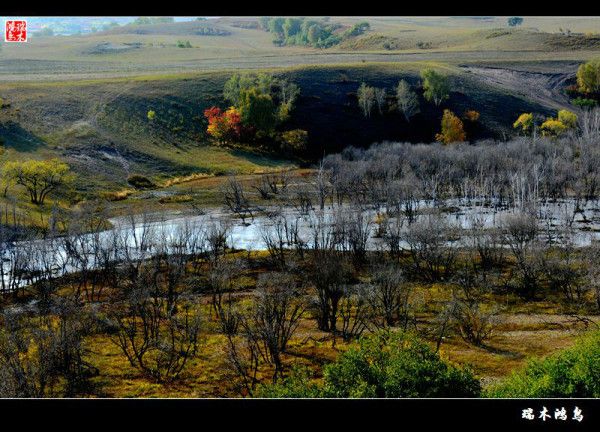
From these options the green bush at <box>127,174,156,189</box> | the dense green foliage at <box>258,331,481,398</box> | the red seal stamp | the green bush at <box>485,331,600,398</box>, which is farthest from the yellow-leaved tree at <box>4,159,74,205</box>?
the green bush at <box>485,331,600,398</box>

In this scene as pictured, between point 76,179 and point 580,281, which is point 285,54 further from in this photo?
point 580,281

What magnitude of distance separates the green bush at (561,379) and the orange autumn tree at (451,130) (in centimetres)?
A: 8703

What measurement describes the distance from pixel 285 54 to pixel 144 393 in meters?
111

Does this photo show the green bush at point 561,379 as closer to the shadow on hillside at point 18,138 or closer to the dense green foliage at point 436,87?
the shadow on hillside at point 18,138

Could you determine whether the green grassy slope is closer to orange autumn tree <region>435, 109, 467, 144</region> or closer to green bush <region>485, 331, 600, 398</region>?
orange autumn tree <region>435, 109, 467, 144</region>

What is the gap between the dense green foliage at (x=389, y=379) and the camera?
28.7 m

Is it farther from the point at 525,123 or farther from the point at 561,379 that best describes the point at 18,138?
the point at 525,123

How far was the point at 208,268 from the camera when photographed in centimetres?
6016

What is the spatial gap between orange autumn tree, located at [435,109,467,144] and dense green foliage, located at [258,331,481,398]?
291 feet

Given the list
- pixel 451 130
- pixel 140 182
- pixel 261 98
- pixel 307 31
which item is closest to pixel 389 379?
pixel 140 182

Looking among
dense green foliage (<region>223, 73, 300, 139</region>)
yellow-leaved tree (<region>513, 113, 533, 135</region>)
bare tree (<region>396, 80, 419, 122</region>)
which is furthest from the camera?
bare tree (<region>396, 80, 419, 122</region>)

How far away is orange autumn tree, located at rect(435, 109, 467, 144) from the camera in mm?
115938

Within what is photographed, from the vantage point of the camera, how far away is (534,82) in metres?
128

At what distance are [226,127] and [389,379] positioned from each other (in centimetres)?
7943
